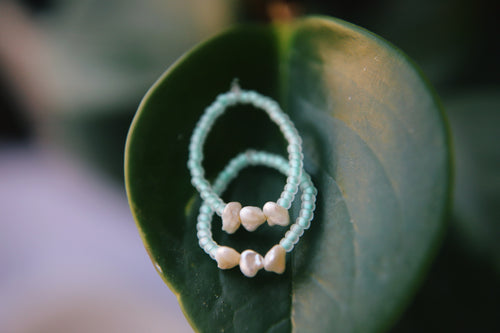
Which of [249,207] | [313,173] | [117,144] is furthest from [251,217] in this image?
[117,144]

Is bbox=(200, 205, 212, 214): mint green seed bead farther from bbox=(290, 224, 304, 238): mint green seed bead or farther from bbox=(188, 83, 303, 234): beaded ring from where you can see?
bbox=(290, 224, 304, 238): mint green seed bead

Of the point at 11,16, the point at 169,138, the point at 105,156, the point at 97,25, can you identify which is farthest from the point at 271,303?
the point at 11,16

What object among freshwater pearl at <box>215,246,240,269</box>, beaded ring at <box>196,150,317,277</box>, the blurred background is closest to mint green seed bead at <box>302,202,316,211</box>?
beaded ring at <box>196,150,317,277</box>

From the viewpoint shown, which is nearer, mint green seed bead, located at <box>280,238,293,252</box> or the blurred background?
mint green seed bead, located at <box>280,238,293,252</box>

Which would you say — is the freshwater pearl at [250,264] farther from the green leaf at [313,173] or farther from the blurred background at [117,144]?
the blurred background at [117,144]

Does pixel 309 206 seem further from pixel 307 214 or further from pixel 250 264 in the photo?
pixel 250 264
